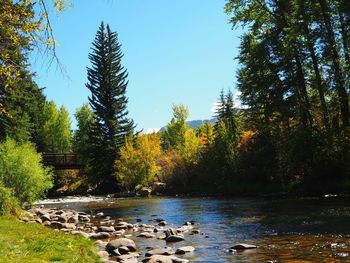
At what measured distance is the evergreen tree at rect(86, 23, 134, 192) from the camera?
54.6 meters

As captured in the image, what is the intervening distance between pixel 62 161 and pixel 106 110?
8868mm

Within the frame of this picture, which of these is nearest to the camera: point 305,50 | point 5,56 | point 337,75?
point 5,56

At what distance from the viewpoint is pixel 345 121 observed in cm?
2612

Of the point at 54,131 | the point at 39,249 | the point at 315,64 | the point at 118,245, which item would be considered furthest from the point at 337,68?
the point at 54,131

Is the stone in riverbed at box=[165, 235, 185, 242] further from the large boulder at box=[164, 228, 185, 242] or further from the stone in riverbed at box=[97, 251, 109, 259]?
the stone in riverbed at box=[97, 251, 109, 259]

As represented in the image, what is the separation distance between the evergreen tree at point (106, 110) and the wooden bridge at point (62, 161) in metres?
3.40

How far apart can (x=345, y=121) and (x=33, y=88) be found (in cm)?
2951

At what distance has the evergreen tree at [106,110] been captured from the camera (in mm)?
54594

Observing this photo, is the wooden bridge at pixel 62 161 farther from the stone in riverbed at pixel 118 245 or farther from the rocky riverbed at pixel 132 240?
the stone in riverbed at pixel 118 245

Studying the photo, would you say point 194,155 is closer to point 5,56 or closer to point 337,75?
point 337,75

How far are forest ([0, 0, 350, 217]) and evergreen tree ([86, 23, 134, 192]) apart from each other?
13 centimetres

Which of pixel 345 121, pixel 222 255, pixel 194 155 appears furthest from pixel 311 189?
pixel 194 155

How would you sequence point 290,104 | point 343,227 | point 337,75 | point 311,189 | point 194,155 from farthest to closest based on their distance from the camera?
point 194,155, point 290,104, point 311,189, point 337,75, point 343,227

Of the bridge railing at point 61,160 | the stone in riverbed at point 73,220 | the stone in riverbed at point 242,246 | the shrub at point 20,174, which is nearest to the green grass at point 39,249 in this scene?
the stone in riverbed at point 242,246
